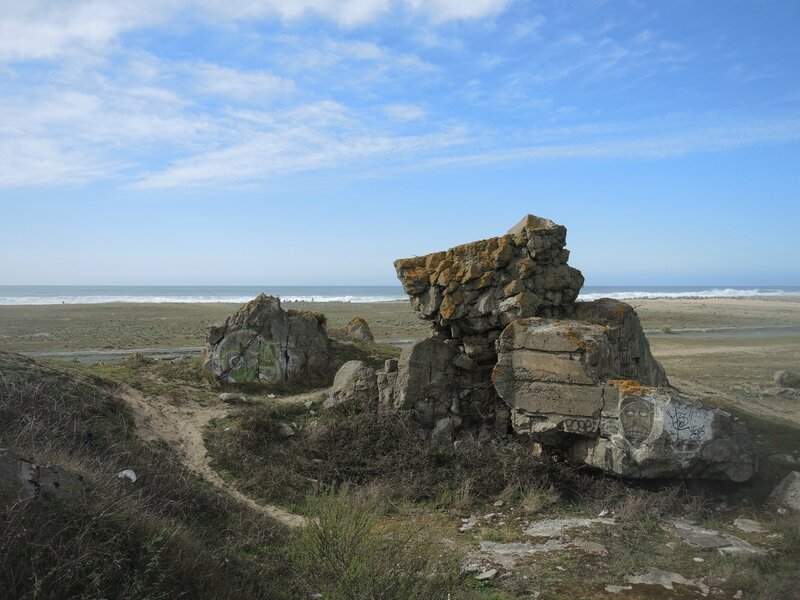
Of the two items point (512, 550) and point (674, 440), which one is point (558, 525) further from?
point (674, 440)

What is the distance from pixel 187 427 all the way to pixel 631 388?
1024cm

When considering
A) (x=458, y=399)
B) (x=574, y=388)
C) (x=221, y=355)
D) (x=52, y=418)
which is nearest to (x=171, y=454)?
(x=52, y=418)

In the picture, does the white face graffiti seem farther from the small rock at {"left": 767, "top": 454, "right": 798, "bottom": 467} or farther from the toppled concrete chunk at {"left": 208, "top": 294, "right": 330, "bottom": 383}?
the toppled concrete chunk at {"left": 208, "top": 294, "right": 330, "bottom": 383}

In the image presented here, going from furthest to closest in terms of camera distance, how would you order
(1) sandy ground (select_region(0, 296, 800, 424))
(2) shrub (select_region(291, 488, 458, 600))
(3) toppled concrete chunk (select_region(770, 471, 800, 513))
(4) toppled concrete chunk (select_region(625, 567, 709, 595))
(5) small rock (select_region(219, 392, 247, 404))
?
1. (1) sandy ground (select_region(0, 296, 800, 424))
2. (5) small rock (select_region(219, 392, 247, 404))
3. (3) toppled concrete chunk (select_region(770, 471, 800, 513))
4. (4) toppled concrete chunk (select_region(625, 567, 709, 595))
5. (2) shrub (select_region(291, 488, 458, 600))

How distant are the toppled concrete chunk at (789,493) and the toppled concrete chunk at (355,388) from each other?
8.73 metres

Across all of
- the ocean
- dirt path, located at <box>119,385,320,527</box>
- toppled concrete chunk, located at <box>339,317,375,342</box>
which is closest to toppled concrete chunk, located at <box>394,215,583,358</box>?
dirt path, located at <box>119,385,320,527</box>

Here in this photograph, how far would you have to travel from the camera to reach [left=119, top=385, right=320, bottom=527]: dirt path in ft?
36.9

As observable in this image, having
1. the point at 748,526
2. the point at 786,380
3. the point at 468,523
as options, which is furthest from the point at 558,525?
the point at 786,380

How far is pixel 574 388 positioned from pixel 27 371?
12.5 m

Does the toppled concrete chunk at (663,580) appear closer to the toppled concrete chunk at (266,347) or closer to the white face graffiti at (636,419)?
the white face graffiti at (636,419)

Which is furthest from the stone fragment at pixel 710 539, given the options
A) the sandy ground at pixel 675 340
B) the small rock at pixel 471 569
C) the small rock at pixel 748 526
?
the sandy ground at pixel 675 340

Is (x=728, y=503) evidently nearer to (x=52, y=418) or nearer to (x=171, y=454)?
(x=171, y=454)

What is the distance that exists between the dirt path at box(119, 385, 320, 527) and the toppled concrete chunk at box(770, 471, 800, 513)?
29.9 ft

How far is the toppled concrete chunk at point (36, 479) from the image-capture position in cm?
567
